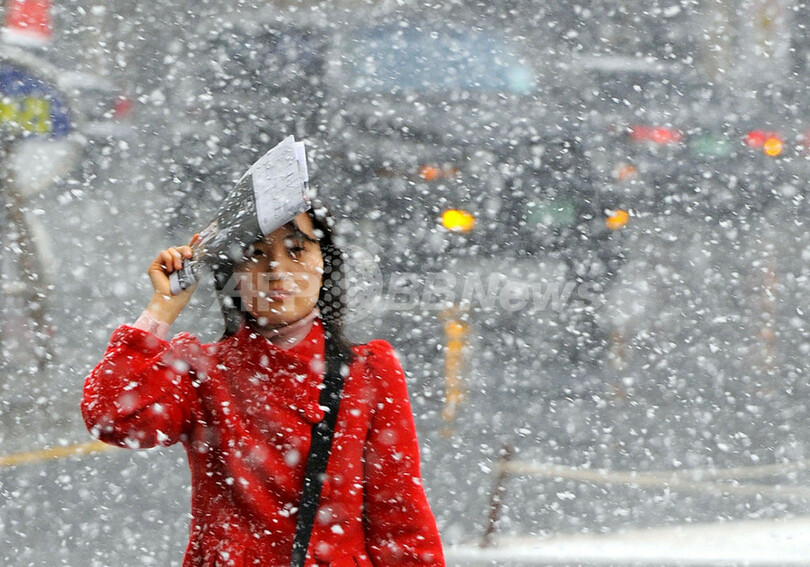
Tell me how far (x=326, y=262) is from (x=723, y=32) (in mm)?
11731

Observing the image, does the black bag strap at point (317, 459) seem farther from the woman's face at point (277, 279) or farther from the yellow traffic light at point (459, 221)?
the yellow traffic light at point (459, 221)

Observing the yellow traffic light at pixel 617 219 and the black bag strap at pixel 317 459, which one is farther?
the yellow traffic light at pixel 617 219

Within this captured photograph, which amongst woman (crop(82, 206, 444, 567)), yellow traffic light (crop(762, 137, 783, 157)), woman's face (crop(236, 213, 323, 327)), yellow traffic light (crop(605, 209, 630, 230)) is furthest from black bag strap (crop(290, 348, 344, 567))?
yellow traffic light (crop(762, 137, 783, 157))

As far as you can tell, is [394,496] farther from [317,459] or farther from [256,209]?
[256,209]

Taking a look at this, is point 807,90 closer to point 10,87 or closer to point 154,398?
point 10,87

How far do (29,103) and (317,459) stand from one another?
5794mm

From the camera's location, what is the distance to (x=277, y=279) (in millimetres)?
1662

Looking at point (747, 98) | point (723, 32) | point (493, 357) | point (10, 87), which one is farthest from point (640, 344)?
point (10, 87)

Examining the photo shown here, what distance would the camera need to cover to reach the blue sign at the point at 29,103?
658cm

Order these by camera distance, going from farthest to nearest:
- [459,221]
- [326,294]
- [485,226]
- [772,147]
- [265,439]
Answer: [772,147] → [459,221] → [485,226] → [326,294] → [265,439]

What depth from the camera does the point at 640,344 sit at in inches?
402

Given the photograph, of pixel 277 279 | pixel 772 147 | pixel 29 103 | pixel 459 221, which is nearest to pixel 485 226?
pixel 459 221

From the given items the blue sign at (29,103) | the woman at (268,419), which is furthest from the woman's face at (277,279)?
the blue sign at (29,103)

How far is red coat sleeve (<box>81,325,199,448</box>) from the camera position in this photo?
1562 millimetres
